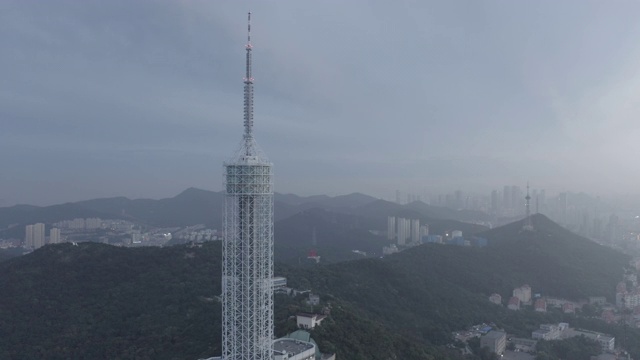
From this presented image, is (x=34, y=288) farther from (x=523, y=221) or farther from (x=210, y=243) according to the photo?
(x=523, y=221)

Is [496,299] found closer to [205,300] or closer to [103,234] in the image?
[205,300]

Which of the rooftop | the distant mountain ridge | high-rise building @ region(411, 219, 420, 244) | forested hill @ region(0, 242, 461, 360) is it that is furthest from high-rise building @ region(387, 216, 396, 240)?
the rooftop

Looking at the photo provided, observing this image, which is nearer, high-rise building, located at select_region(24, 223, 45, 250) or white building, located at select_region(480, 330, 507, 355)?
white building, located at select_region(480, 330, 507, 355)

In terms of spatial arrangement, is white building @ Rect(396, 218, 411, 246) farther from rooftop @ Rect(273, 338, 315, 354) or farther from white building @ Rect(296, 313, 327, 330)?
rooftop @ Rect(273, 338, 315, 354)

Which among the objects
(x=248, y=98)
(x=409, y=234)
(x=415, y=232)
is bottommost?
(x=409, y=234)

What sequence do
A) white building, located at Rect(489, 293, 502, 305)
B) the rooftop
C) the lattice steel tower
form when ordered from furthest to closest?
white building, located at Rect(489, 293, 502, 305), the rooftop, the lattice steel tower

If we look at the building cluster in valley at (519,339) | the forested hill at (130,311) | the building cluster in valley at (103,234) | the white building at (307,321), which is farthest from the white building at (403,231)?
the white building at (307,321)

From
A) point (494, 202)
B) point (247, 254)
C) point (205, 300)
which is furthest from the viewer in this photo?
point (494, 202)

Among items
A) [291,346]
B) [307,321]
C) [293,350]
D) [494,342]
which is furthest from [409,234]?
[293,350]

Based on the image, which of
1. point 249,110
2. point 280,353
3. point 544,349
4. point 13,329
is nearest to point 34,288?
point 13,329
